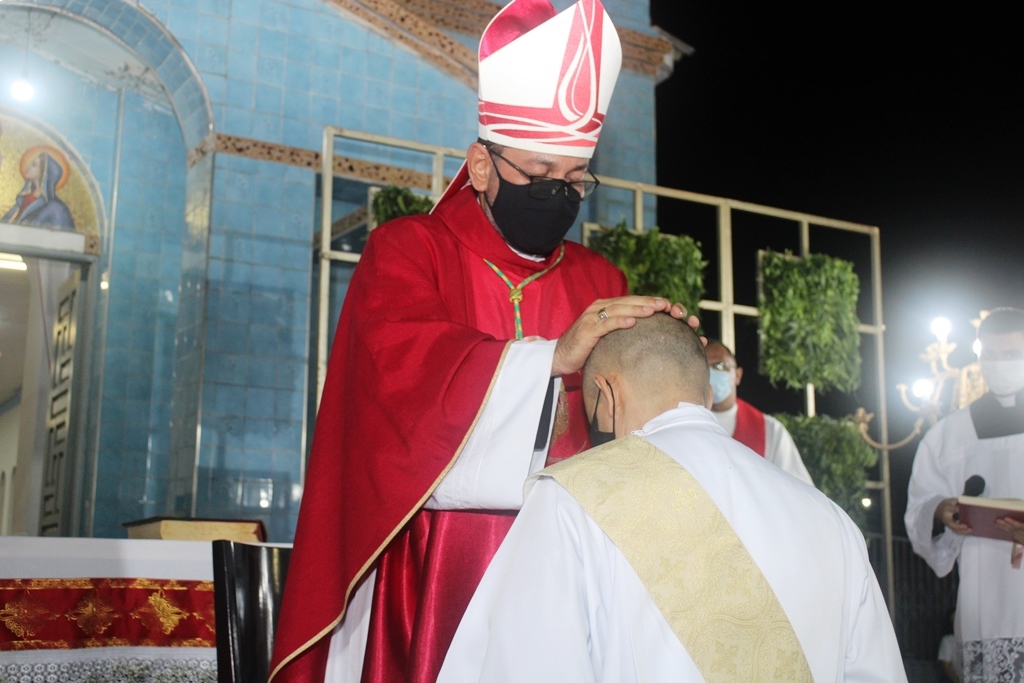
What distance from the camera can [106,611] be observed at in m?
3.29

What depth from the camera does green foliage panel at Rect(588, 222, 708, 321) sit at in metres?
6.49

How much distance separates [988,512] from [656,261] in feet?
9.06

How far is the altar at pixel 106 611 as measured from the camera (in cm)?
314

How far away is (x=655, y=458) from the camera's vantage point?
6.65 feet

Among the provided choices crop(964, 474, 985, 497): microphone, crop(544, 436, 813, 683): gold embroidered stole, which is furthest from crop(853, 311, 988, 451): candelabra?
crop(544, 436, 813, 683): gold embroidered stole

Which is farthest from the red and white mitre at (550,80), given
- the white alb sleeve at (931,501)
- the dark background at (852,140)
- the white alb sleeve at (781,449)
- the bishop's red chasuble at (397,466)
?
the dark background at (852,140)

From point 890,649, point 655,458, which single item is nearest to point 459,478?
point 655,458

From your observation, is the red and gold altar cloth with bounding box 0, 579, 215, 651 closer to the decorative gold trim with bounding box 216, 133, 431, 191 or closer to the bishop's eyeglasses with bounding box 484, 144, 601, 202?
the bishop's eyeglasses with bounding box 484, 144, 601, 202

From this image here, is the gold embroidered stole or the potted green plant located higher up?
the potted green plant

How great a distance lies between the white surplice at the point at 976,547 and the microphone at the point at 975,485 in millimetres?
17

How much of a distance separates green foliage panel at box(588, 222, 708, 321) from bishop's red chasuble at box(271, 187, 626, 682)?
3.68 meters

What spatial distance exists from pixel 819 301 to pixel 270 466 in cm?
353

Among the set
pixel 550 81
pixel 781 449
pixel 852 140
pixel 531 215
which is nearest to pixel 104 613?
pixel 531 215

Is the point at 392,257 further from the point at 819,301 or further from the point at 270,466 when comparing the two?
the point at 819,301
